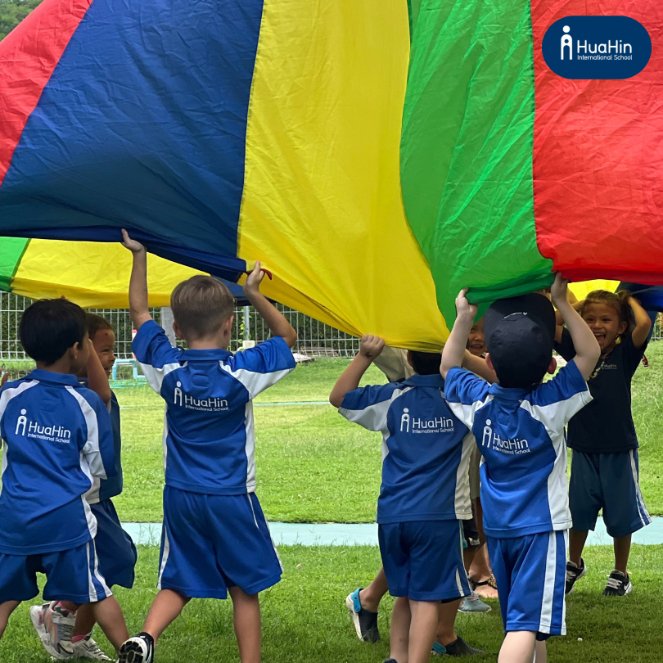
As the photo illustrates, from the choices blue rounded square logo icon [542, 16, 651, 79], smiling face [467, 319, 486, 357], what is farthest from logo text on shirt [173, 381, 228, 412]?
blue rounded square logo icon [542, 16, 651, 79]

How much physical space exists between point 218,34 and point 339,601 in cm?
303

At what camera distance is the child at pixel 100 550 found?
4703 mm

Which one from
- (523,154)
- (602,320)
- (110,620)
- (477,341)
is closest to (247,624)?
(110,620)

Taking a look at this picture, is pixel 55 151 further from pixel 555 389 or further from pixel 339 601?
pixel 339 601

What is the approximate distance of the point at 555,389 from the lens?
3.91 meters

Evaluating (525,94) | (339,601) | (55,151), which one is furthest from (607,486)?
(55,151)

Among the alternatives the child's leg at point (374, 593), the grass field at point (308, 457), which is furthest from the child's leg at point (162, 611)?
the grass field at point (308, 457)

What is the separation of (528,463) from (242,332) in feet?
52.9

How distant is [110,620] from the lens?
427 cm

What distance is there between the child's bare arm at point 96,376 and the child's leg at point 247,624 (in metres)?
1.00

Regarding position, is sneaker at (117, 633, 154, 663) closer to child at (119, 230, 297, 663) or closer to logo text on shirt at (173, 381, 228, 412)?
child at (119, 230, 297, 663)

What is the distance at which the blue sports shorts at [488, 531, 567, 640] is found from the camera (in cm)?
385

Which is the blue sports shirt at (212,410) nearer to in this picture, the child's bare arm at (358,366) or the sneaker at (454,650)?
the child's bare arm at (358,366)

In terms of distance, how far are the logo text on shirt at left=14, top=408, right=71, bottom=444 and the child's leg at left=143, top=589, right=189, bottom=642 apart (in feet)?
2.21
